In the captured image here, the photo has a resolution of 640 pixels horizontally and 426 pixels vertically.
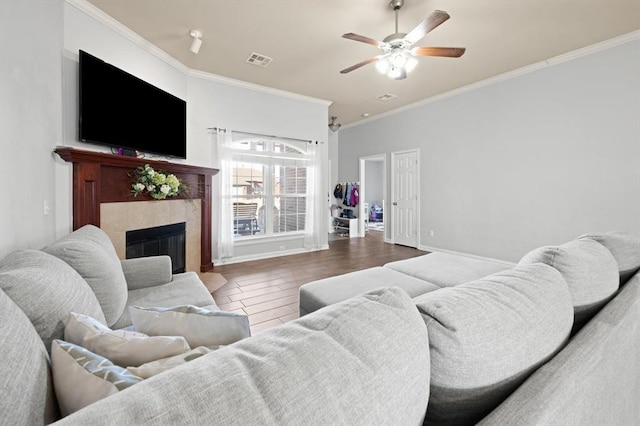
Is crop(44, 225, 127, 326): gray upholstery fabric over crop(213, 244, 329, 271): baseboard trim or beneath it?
over

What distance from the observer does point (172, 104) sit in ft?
11.9

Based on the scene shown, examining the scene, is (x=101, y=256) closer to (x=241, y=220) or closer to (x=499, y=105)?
(x=241, y=220)

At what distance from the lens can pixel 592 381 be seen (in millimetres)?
671

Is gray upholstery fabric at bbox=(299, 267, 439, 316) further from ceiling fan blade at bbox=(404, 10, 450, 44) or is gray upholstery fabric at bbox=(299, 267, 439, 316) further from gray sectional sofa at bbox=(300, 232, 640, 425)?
ceiling fan blade at bbox=(404, 10, 450, 44)

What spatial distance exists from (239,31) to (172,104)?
1.28 metres

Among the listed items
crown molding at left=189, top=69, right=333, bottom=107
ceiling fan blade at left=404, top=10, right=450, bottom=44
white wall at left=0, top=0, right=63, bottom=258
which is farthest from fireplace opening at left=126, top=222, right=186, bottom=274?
ceiling fan blade at left=404, top=10, right=450, bottom=44

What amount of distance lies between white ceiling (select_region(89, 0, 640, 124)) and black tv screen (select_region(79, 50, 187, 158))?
1.93ft

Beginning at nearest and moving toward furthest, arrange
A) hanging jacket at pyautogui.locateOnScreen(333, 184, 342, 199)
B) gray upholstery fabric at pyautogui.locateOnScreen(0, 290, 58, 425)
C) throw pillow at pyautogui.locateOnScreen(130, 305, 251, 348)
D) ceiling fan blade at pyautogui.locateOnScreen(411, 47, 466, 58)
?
gray upholstery fabric at pyautogui.locateOnScreen(0, 290, 58, 425) → throw pillow at pyautogui.locateOnScreen(130, 305, 251, 348) → ceiling fan blade at pyautogui.locateOnScreen(411, 47, 466, 58) → hanging jacket at pyautogui.locateOnScreen(333, 184, 342, 199)

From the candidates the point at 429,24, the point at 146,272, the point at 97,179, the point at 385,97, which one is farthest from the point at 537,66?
the point at 97,179

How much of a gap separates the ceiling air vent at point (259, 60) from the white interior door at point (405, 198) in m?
3.27

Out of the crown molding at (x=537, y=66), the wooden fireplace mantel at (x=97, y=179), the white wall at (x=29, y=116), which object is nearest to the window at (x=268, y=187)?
the wooden fireplace mantel at (x=97, y=179)

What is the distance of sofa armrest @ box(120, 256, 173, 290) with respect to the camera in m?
1.98

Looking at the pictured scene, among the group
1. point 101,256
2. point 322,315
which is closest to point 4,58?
point 101,256

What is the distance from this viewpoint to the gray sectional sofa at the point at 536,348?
0.57m
